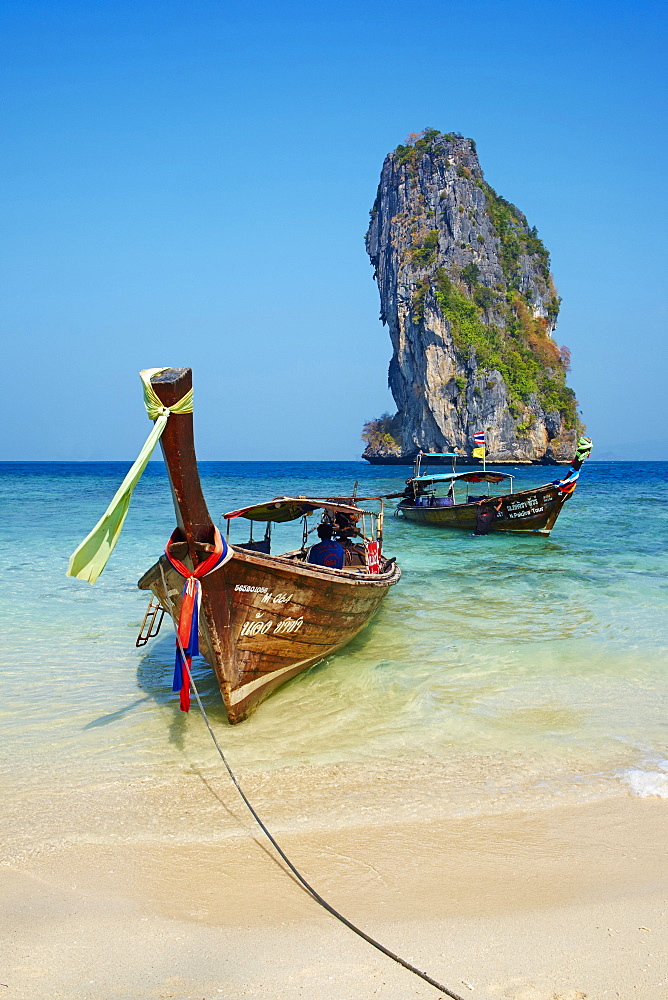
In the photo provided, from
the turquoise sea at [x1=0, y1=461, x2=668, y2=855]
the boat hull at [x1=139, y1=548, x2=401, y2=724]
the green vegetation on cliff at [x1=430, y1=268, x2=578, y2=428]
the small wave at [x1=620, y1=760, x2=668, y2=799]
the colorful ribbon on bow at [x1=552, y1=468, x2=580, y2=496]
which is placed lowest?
the turquoise sea at [x1=0, y1=461, x2=668, y2=855]

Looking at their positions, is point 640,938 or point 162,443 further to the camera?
point 162,443

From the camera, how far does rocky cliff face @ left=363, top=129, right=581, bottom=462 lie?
7519 cm

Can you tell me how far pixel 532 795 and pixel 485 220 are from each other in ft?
290

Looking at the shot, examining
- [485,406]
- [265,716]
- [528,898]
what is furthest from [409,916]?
[485,406]

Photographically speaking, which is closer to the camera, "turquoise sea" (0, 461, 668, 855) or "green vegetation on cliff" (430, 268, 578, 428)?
"turquoise sea" (0, 461, 668, 855)

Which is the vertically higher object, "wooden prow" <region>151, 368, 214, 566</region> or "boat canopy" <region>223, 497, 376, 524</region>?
"wooden prow" <region>151, 368, 214, 566</region>

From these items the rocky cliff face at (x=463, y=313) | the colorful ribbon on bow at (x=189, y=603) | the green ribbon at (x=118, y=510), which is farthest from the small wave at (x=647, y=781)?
the rocky cliff face at (x=463, y=313)

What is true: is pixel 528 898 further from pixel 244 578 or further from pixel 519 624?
pixel 519 624

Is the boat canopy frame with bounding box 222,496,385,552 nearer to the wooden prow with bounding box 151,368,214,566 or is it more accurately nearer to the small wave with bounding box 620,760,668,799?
the wooden prow with bounding box 151,368,214,566

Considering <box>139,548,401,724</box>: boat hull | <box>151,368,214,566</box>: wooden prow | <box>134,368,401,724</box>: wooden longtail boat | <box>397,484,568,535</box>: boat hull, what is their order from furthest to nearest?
<box>397,484,568,535</box>: boat hull < <box>139,548,401,724</box>: boat hull < <box>134,368,401,724</box>: wooden longtail boat < <box>151,368,214,566</box>: wooden prow

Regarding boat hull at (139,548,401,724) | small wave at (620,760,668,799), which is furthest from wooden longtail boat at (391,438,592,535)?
small wave at (620,760,668,799)

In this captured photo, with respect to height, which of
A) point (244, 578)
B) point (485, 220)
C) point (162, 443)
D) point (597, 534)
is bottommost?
point (597, 534)

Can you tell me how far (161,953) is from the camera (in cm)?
302

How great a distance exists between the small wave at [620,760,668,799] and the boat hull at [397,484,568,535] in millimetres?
15732
